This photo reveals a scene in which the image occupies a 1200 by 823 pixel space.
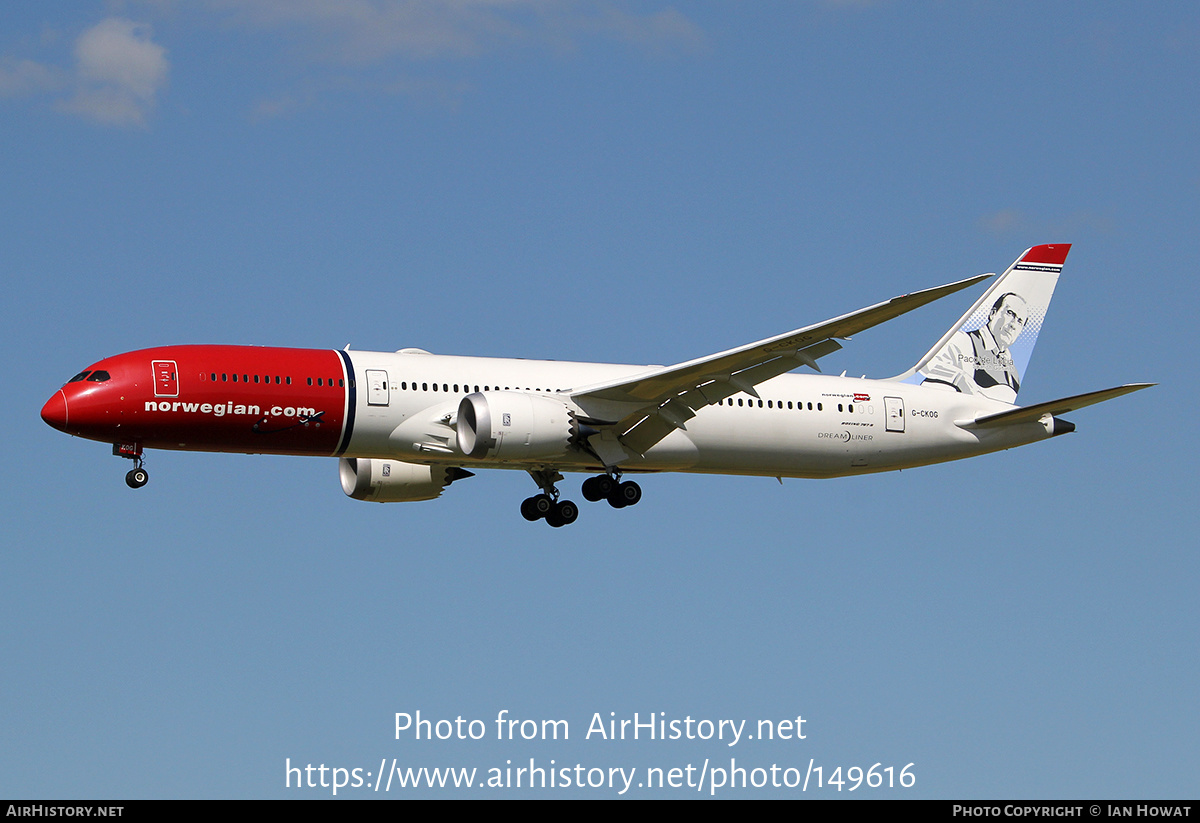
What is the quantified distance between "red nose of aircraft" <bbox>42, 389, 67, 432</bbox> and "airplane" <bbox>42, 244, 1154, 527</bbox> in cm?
5

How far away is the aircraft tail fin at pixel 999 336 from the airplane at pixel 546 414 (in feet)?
2.57

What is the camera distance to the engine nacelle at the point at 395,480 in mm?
43375

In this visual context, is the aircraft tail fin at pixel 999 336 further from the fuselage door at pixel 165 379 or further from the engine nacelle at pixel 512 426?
the fuselage door at pixel 165 379

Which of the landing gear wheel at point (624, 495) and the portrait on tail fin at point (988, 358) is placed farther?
the portrait on tail fin at point (988, 358)

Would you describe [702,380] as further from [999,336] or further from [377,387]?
[999,336]

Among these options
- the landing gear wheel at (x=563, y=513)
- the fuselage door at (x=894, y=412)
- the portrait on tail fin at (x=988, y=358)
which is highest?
the portrait on tail fin at (x=988, y=358)

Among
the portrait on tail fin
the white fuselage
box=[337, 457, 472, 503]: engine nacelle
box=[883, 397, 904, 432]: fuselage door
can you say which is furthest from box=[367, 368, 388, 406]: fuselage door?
the portrait on tail fin

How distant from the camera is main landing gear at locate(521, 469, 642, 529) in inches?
1585

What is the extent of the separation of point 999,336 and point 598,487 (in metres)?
14.3

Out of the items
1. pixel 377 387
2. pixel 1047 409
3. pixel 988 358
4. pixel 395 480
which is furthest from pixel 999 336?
pixel 377 387

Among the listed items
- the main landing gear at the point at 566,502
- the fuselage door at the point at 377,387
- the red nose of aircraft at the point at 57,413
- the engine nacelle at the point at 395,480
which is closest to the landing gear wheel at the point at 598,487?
the main landing gear at the point at 566,502

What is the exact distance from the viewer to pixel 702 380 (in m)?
38.2
